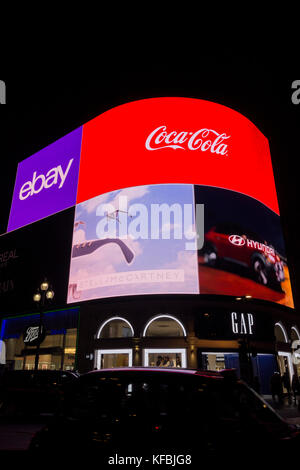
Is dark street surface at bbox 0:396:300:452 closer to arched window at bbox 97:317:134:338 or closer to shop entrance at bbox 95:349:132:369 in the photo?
shop entrance at bbox 95:349:132:369

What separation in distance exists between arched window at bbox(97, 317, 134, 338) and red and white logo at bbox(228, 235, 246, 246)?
909 cm

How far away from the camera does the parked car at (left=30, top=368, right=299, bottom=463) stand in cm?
291

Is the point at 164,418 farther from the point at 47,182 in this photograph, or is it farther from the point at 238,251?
the point at 47,182

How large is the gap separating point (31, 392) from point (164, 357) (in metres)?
11.6

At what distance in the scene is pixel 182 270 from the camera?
20.7m

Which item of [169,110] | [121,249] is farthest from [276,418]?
[169,110]

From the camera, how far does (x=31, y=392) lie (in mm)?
10812

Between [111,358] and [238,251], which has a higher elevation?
[238,251]

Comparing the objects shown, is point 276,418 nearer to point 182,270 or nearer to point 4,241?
point 182,270

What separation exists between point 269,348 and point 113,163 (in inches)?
676

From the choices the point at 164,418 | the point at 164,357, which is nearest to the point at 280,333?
the point at 164,357

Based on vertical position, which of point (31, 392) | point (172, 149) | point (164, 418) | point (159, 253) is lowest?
point (31, 392)

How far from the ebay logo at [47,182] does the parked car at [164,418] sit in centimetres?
2436

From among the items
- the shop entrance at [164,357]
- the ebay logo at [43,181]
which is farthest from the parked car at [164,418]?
the ebay logo at [43,181]
